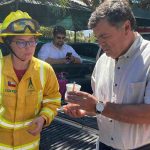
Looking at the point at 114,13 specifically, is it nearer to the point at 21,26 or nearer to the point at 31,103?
the point at 21,26

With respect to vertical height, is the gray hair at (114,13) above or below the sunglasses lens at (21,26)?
above

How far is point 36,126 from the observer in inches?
105

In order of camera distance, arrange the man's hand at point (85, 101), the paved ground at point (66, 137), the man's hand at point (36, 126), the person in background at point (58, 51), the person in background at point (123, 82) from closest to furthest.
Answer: the person in background at point (123, 82) < the man's hand at point (85, 101) < the man's hand at point (36, 126) < the paved ground at point (66, 137) < the person in background at point (58, 51)

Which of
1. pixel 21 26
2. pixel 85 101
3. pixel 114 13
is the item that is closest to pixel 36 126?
pixel 85 101

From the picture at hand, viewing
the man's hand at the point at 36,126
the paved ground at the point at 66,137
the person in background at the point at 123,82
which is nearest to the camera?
the person in background at the point at 123,82

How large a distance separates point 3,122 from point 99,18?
1.05 meters

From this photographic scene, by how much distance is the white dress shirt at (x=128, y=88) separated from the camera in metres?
2.19

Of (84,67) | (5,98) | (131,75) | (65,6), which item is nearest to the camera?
(131,75)

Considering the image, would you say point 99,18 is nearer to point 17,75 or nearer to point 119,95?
point 119,95

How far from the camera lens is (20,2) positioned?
289 inches

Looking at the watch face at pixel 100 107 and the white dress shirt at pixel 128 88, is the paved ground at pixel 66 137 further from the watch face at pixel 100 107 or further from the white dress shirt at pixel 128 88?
the watch face at pixel 100 107

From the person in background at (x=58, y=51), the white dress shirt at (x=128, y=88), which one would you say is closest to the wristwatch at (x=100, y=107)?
the white dress shirt at (x=128, y=88)

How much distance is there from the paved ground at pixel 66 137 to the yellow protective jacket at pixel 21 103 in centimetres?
44

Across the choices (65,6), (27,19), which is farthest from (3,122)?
(65,6)
